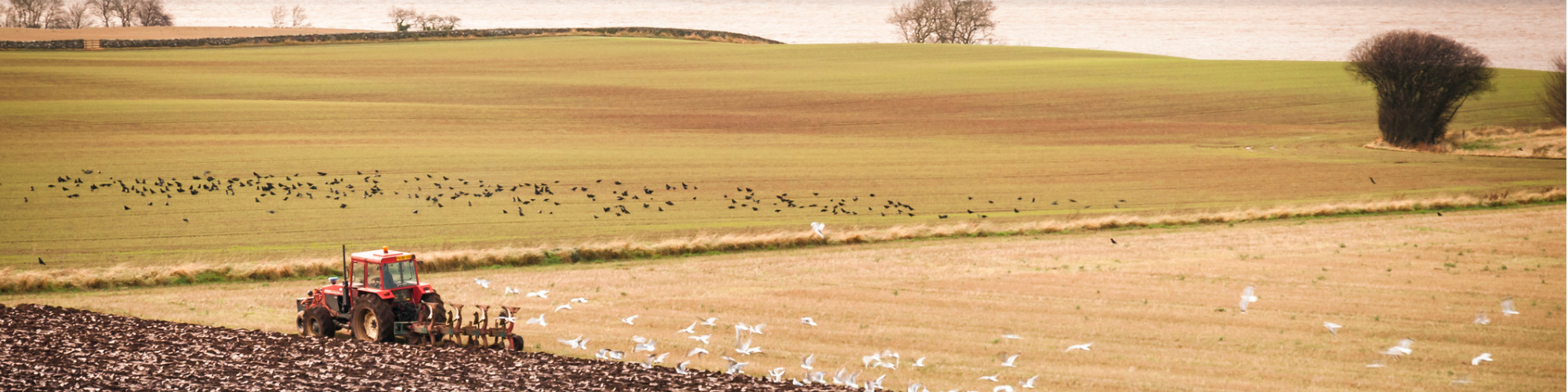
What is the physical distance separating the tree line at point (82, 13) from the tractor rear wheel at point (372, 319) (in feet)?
306

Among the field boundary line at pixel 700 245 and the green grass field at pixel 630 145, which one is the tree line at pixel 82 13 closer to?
the green grass field at pixel 630 145

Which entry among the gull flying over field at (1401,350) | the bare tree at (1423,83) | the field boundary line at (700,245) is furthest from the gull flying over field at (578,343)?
the bare tree at (1423,83)

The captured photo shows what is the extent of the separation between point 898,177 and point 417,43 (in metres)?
61.6

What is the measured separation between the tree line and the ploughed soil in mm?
91069

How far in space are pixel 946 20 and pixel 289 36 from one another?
6132 centimetres

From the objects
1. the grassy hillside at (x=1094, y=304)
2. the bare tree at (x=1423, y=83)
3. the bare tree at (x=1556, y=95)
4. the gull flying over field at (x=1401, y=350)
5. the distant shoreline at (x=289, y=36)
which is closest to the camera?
the gull flying over field at (x=1401, y=350)

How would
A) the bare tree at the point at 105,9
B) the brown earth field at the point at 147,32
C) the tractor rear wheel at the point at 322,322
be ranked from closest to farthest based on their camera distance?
the tractor rear wheel at the point at 322,322 → the brown earth field at the point at 147,32 → the bare tree at the point at 105,9

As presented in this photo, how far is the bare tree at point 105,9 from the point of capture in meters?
98.6

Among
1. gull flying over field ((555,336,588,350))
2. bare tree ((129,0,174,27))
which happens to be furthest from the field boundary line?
bare tree ((129,0,174,27))

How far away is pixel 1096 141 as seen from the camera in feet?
167

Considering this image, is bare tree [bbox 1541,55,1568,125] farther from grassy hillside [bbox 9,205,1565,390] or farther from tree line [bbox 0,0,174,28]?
tree line [bbox 0,0,174,28]

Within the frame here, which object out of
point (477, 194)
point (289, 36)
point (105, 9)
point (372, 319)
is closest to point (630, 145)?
point (477, 194)

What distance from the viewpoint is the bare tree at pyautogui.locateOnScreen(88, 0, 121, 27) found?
98.6 meters

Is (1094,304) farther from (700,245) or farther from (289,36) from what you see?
(289,36)
